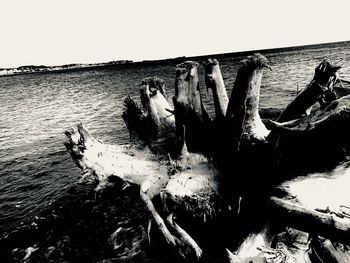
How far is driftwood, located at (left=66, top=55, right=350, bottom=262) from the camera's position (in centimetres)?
407

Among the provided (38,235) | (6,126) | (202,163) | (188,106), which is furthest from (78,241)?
(6,126)

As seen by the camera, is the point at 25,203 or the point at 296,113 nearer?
the point at 296,113

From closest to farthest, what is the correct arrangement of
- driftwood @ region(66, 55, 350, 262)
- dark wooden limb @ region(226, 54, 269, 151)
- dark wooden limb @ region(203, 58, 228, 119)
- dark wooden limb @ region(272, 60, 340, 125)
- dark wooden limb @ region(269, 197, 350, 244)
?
1. dark wooden limb @ region(269, 197, 350, 244)
2. driftwood @ region(66, 55, 350, 262)
3. dark wooden limb @ region(272, 60, 340, 125)
4. dark wooden limb @ region(226, 54, 269, 151)
5. dark wooden limb @ region(203, 58, 228, 119)

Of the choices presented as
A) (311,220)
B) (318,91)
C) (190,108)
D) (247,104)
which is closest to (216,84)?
(190,108)

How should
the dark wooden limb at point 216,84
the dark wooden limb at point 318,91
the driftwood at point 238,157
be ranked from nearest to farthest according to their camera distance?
the driftwood at point 238,157
the dark wooden limb at point 318,91
the dark wooden limb at point 216,84

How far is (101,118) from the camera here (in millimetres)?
22000

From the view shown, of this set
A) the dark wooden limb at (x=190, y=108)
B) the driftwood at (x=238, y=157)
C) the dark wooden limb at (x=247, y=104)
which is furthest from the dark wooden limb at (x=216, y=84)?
the dark wooden limb at (x=247, y=104)

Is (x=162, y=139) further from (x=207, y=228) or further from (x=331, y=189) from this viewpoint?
(x=331, y=189)

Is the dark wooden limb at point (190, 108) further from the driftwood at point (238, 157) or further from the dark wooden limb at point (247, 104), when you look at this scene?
the dark wooden limb at point (247, 104)

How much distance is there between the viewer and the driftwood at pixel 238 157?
4.07 m

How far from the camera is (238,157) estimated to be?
5.12 m

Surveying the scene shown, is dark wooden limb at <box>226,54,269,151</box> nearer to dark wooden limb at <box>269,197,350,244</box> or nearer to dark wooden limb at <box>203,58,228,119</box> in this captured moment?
dark wooden limb at <box>203,58,228,119</box>

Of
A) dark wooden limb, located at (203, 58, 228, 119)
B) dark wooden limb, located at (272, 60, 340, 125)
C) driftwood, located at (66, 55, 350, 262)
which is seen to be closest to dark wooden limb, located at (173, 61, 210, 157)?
driftwood, located at (66, 55, 350, 262)

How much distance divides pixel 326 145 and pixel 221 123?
1.87 m
